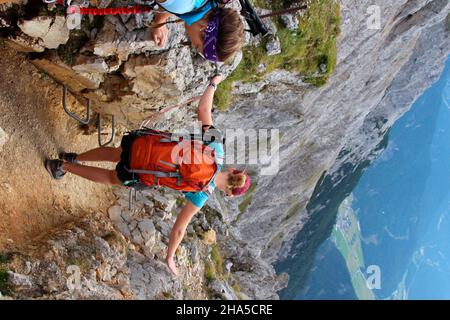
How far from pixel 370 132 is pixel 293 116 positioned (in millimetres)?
33049

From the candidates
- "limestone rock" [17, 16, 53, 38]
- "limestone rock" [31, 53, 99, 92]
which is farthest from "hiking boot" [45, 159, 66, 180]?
"limestone rock" [17, 16, 53, 38]

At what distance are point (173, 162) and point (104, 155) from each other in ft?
7.57

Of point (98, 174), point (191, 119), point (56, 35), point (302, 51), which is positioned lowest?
point (98, 174)

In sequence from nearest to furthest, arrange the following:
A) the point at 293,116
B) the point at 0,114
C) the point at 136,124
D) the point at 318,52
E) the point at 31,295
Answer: the point at 31,295 < the point at 0,114 < the point at 136,124 < the point at 318,52 < the point at 293,116

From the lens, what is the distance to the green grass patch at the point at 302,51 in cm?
1600

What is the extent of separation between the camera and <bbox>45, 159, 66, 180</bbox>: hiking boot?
1030cm

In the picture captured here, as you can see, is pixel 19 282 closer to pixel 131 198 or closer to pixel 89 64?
pixel 89 64

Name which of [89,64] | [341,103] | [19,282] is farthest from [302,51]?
[341,103]

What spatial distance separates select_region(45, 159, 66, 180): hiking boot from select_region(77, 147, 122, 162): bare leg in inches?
17.8

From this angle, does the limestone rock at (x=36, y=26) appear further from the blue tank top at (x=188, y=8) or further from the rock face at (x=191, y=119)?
the blue tank top at (x=188, y=8)

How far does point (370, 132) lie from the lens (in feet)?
184

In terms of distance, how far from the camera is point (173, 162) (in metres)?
8.54

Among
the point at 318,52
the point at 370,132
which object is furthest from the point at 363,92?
the point at 370,132

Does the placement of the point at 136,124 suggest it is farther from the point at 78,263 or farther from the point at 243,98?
the point at 243,98
